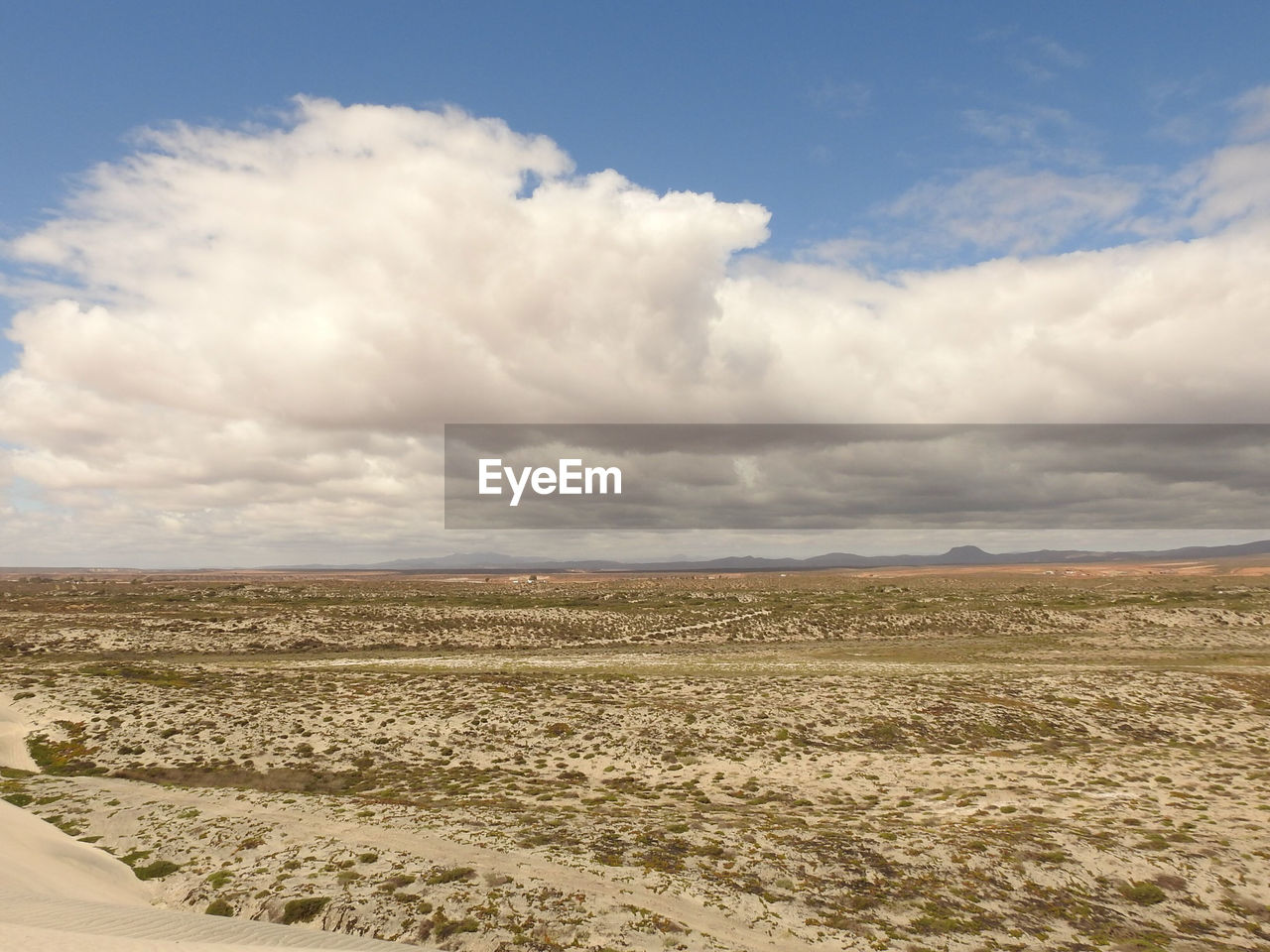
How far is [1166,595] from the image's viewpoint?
104875mm

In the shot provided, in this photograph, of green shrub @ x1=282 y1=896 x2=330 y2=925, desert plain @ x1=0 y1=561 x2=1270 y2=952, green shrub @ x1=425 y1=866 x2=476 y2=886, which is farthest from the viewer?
green shrub @ x1=425 y1=866 x2=476 y2=886

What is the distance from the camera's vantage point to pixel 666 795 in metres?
25.9

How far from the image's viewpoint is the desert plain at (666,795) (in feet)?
50.3

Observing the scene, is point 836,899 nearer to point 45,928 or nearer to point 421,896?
point 421,896

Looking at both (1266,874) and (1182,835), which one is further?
(1182,835)

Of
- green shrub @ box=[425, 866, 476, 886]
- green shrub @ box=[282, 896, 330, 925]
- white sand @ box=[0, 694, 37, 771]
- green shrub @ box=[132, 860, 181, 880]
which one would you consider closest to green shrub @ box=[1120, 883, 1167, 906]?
green shrub @ box=[425, 866, 476, 886]

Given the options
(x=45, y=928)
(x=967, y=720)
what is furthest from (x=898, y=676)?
(x=45, y=928)

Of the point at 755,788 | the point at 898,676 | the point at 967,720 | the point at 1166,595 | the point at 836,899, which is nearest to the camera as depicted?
the point at 836,899

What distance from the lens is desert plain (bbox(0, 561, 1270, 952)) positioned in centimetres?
1532

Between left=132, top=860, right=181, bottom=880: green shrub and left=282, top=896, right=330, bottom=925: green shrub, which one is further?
left=132, top=860, right=181, bottom=880: green shrub

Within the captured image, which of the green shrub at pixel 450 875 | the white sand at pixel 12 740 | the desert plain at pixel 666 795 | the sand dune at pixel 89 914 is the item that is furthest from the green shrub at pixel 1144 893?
the white sand at pixel 12 740

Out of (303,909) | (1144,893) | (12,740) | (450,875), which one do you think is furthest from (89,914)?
(1144,893)

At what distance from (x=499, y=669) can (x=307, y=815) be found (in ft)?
97.9

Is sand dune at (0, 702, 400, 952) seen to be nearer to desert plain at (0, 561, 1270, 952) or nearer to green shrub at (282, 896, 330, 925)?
desert plain at (0, 561, 1270, 952)
